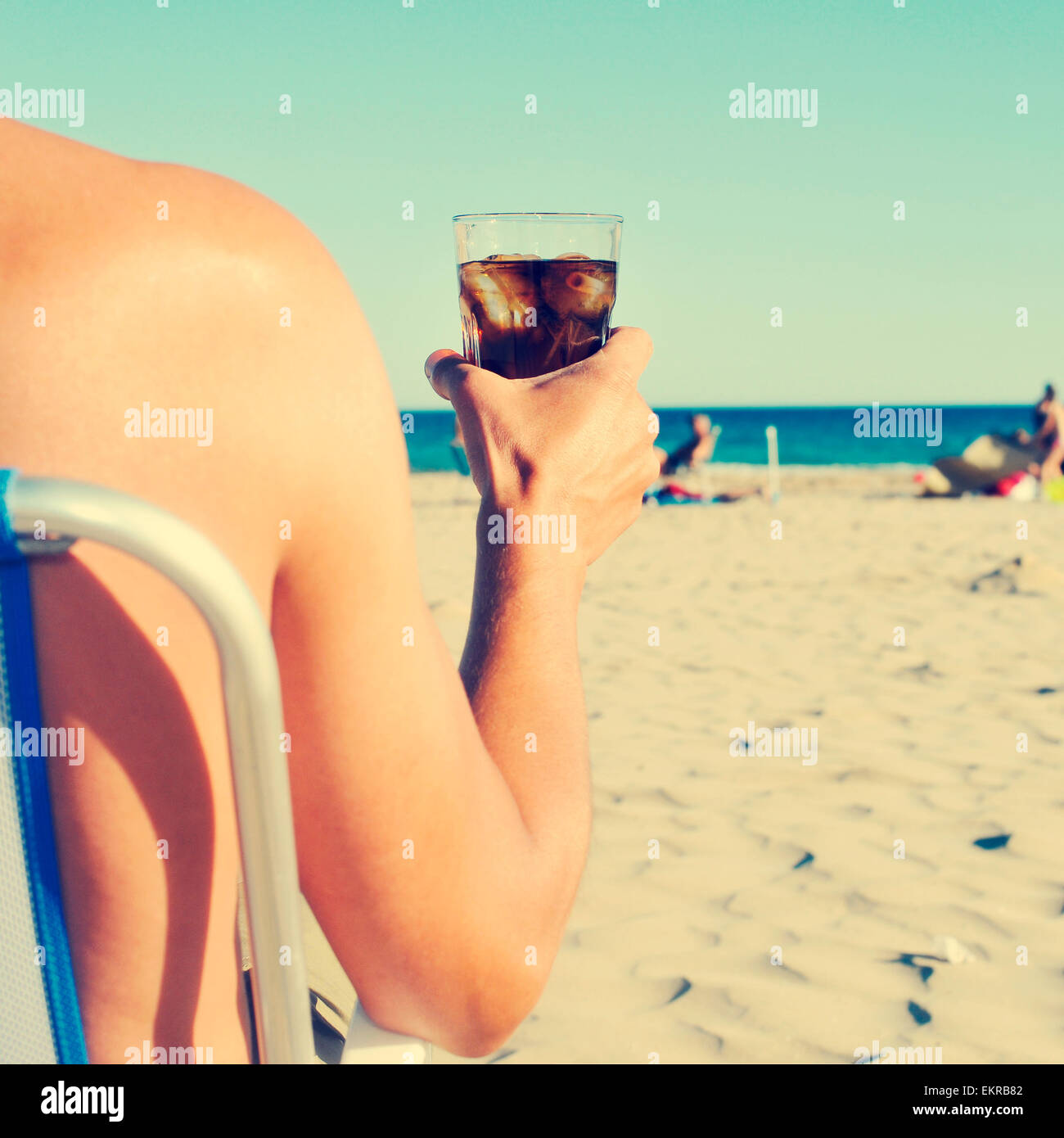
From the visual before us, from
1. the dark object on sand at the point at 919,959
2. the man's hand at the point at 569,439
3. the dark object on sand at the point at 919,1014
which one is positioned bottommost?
the dark object on sand at the point at 919,1014

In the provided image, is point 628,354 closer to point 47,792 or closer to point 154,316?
point 154,316

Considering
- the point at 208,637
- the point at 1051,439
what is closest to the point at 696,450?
the point at 1051,439

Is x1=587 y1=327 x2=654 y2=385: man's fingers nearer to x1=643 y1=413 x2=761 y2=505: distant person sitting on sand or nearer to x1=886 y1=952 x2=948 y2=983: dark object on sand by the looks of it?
x1=886 y1=952 x2=948 y2=983: dark object on sand

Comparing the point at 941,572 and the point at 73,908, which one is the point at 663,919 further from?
the point at 941,572

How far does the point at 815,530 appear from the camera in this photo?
34.7 feet

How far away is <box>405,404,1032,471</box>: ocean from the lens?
33.9 metres

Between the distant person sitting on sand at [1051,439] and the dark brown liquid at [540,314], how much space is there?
13.7m

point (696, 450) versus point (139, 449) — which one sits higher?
point (696, 450)

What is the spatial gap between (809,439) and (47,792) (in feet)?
144

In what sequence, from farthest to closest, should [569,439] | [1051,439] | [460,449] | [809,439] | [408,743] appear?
[809,439], [1051,439], [460,449], [569,439], [408,743]

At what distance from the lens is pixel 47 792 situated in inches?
26.8

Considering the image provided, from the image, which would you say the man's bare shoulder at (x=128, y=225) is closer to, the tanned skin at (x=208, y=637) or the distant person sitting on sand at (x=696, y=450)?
the tanned skin at (x=208, y=637)

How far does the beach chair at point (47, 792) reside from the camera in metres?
0.58

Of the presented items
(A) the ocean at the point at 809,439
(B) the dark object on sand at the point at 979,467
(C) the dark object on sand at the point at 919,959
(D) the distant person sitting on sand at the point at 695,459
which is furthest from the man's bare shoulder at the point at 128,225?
(A) the ocean at the point at 809,439
